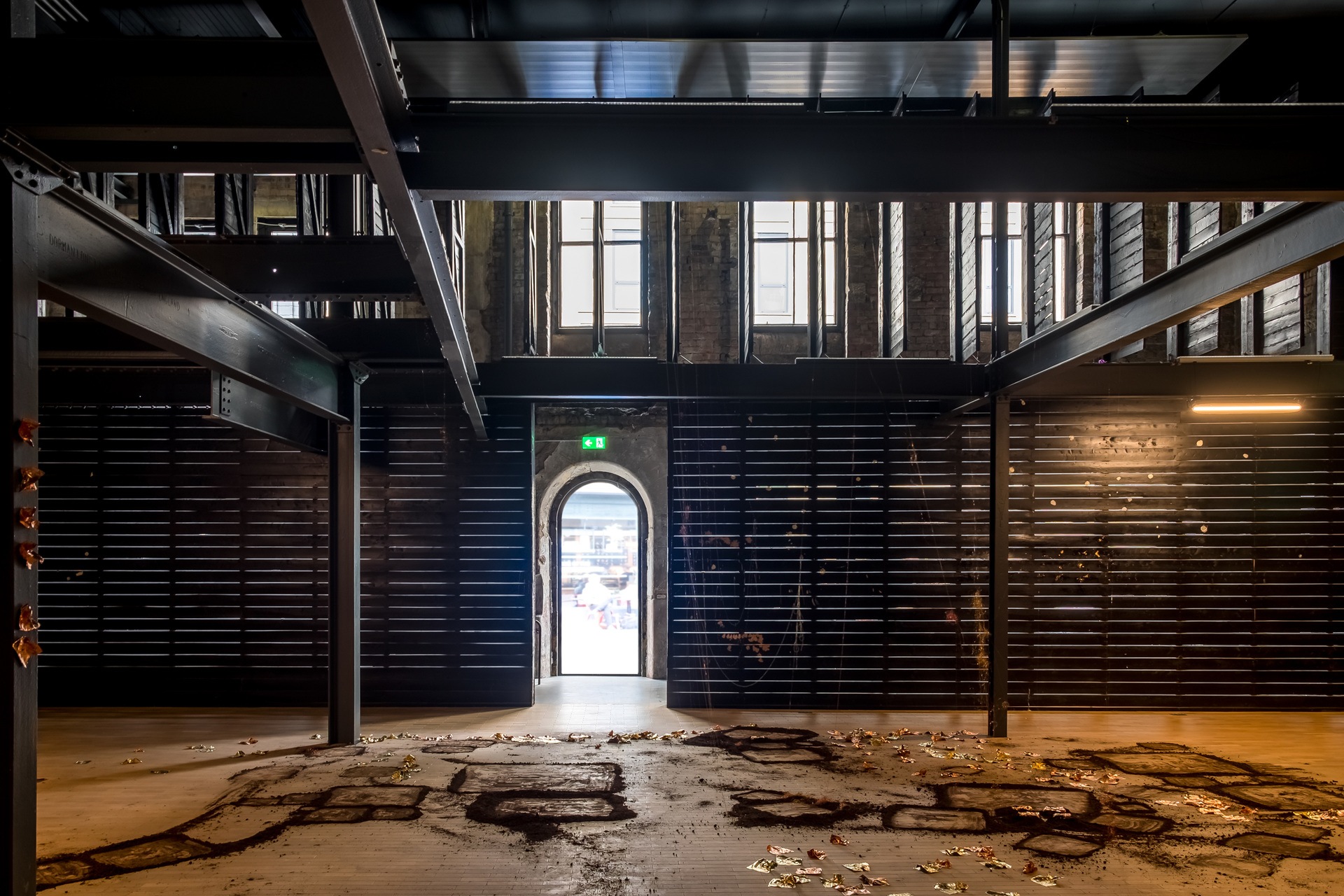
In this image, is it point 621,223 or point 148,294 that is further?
point 621,223

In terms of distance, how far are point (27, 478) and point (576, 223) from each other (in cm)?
838

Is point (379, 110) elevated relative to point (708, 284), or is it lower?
lower

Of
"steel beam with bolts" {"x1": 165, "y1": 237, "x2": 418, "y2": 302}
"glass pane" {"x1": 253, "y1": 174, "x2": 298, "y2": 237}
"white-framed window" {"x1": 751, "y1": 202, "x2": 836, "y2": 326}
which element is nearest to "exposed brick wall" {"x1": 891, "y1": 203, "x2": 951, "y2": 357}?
"white-framed window" {"x1": 751, "y1": 202, "x2": 836, "y2": 326}

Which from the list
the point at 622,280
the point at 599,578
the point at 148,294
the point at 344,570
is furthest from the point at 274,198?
the point at 148,294

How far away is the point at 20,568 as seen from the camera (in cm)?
244

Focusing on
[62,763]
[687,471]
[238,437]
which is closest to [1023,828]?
[687,471]

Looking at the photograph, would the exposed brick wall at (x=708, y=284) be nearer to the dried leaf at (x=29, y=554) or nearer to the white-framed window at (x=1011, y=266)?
the white-framed window at (x=1011, y=266)

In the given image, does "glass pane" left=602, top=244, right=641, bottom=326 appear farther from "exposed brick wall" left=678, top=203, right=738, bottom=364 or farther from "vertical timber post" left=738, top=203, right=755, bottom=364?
"vertical timber post" left=738, top=203, right=755, bottom=364

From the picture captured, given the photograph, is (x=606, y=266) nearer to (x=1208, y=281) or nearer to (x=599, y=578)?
(x=599, y=578)

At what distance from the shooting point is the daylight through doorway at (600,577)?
35.5ft

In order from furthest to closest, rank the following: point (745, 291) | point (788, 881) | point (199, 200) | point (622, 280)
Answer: point (622, 280)
point (199, 200)
point (745, 291)
point (788, 881)

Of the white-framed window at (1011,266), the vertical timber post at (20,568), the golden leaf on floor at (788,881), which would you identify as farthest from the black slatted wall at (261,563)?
the white-framed window at (1011,266)

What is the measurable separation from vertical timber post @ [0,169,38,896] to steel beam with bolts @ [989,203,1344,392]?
4.87m

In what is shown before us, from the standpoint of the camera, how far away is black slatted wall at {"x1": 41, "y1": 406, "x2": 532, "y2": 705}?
289 inches
